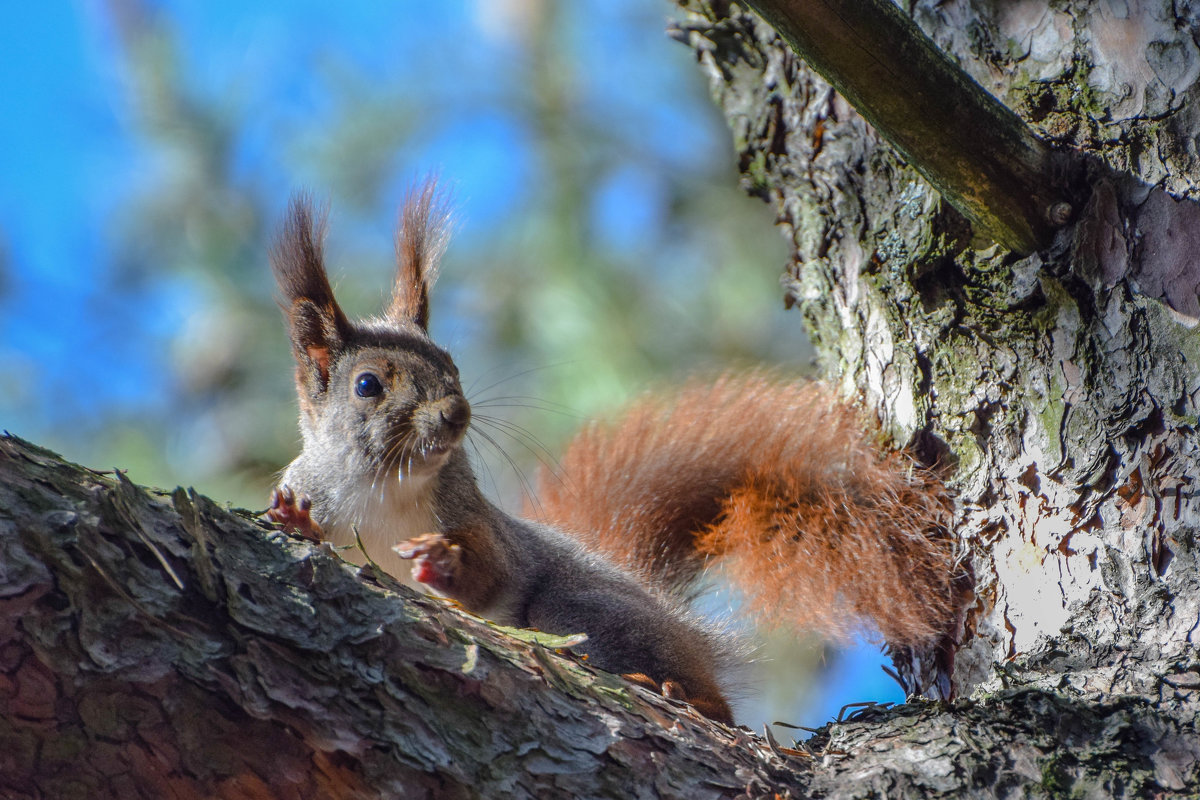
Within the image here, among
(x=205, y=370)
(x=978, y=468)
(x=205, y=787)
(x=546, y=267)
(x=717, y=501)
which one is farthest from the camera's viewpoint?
(x=546, y=267)

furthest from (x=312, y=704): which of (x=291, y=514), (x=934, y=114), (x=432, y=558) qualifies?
(x=934, y=114)

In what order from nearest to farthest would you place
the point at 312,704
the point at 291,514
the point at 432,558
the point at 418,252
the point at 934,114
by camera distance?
the point at 312,704 < the point at 934,114 < the point at 291,514 < the point at 432,558 < the point at 418,252

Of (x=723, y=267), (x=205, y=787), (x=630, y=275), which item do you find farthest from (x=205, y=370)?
(x=205, y=787)

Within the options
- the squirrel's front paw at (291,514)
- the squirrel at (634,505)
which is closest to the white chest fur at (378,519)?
the squirrel at (634,505)

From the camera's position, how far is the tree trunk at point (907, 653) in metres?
0.79

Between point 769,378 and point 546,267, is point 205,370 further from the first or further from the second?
point 769,378

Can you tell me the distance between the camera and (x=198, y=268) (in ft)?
7.54

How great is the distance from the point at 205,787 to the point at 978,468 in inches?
40.8

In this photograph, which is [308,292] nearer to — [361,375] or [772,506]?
[361,375]

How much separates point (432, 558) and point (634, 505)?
44cm

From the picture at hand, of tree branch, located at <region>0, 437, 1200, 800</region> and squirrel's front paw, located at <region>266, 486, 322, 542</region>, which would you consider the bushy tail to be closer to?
tree branch, located at <region>0, 437, 1200, 800</region>

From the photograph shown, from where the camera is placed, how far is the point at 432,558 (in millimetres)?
1390

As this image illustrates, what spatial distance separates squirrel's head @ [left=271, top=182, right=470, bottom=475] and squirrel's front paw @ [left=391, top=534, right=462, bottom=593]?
4.8 inches

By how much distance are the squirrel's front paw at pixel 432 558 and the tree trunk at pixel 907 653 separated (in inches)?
16.5
